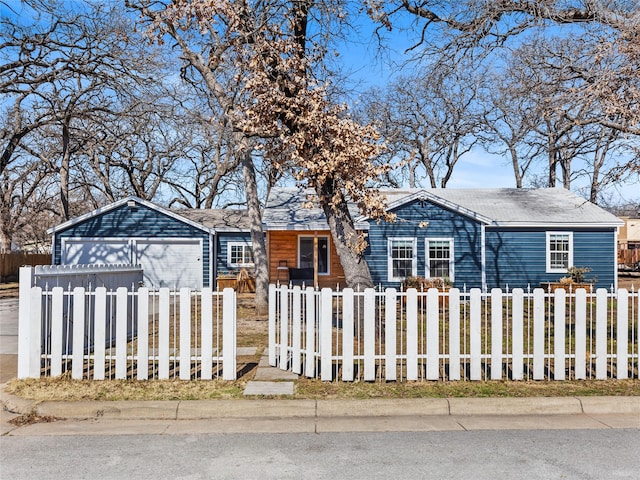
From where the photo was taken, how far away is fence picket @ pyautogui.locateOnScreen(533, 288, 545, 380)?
301 inches

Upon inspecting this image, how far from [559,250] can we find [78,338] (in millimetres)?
19814

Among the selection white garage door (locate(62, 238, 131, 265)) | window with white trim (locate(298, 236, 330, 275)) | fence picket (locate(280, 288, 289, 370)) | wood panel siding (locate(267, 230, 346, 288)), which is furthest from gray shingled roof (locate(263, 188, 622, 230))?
fence picket (locate(280, 288, 289, 370))

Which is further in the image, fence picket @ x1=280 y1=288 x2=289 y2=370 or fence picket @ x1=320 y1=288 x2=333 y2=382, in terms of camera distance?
fence picket @ x1=280 y1=288 x2=289 y2=370

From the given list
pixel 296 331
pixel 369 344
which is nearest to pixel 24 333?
pixel 296 331

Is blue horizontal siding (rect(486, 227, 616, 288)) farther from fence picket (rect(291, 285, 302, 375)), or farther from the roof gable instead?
fence picket (rect(291, 285, 302, 375))

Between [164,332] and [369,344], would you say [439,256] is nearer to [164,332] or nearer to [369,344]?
[369,344]

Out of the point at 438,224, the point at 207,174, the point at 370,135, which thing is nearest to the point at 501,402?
the point at 370,135

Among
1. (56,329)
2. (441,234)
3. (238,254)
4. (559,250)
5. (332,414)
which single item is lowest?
(332,414)

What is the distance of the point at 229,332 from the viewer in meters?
7.71

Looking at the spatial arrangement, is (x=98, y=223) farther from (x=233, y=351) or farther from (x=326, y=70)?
(x=233, y=351)

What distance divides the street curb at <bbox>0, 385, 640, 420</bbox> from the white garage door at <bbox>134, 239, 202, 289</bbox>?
18.2 meters

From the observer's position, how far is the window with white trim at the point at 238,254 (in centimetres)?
2567

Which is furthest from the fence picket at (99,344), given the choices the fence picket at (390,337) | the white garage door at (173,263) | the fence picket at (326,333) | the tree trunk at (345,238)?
the white garage door at (173,263)

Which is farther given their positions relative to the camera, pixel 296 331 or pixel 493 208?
pixel 493 208
